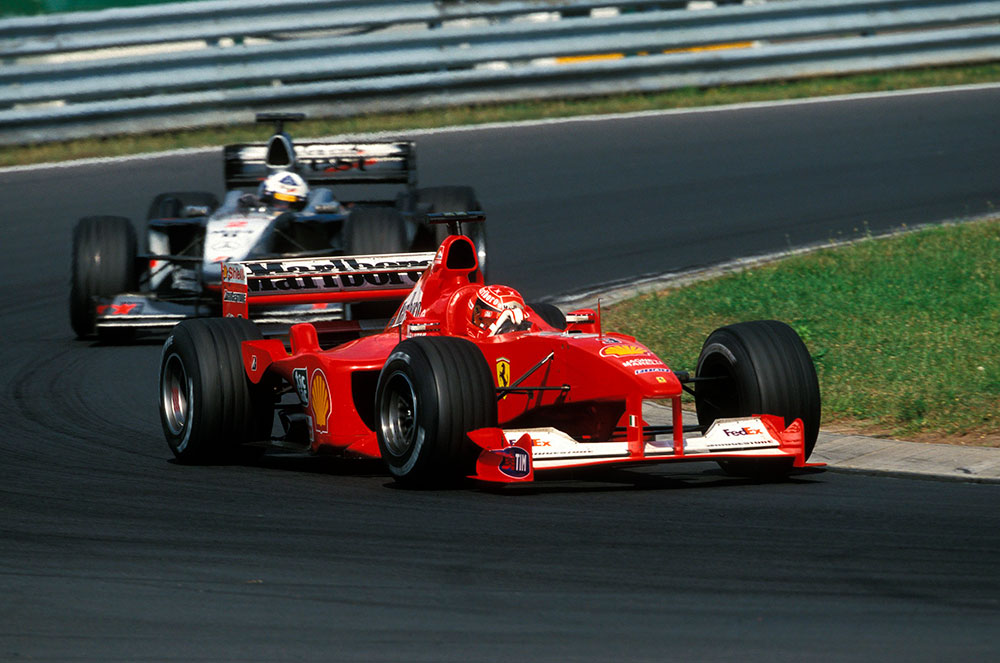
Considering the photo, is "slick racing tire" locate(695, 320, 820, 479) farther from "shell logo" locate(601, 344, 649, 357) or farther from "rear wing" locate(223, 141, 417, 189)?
"rear wing" locate(223, 141, 417, 189)

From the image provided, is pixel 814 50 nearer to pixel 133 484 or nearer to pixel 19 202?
pixel 19 202

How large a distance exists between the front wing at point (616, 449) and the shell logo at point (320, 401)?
1.24m

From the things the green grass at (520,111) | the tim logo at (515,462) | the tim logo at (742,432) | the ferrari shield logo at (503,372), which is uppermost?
the green grass at (520,111)

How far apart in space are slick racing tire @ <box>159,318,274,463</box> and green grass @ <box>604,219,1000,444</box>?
10.5ft

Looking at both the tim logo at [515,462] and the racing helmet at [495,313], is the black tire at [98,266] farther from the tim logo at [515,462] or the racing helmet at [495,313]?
the tim logo at [515,462]

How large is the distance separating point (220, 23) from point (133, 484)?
47.0 ft

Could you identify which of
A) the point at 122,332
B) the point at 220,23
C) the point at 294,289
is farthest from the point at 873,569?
the point at 220,23

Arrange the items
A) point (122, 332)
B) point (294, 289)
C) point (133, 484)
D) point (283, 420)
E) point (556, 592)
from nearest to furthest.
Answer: point (556, 592)
point (133, 484)
point (283, 420)
point (294, 289)
point (122, 332)

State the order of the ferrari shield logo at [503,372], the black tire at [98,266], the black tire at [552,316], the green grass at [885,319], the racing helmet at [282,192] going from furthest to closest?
the racing helmet at [282,192] → the black tire at [98,266] → the black tire at [552,316] → the green grass at [885,319] → the ferrari shield logo at [503,372]

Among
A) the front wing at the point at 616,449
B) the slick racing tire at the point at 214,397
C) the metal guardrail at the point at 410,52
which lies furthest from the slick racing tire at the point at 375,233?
the metal guardrail at the point at 410,52

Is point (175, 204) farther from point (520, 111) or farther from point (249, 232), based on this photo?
point (520, 111)

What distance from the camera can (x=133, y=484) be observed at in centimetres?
845

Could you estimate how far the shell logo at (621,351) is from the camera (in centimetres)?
794

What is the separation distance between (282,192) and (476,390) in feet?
25.6
